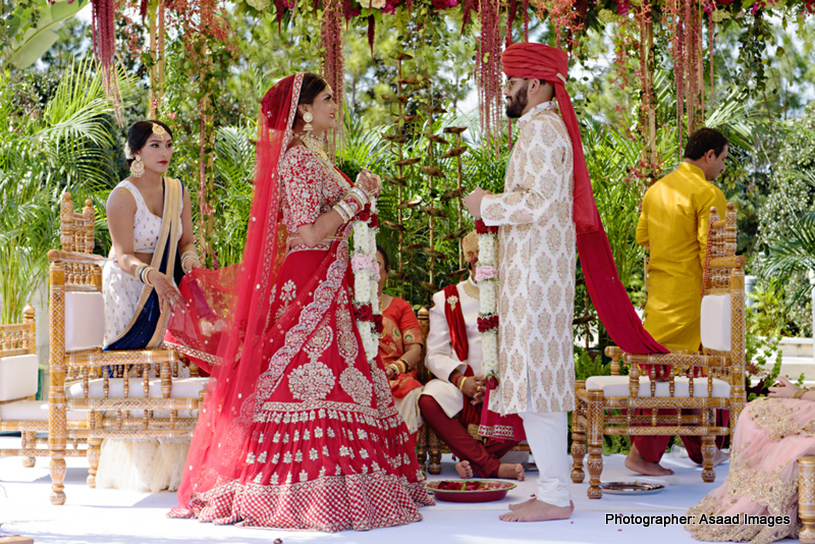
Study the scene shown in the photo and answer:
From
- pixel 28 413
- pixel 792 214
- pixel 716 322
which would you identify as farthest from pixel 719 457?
pixel 792 214

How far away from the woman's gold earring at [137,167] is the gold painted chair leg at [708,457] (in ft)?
10.7

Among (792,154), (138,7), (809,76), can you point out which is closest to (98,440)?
(138,7)

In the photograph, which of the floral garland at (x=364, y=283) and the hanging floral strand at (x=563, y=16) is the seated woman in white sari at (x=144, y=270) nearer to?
the floral garland at (x=364, y=283)

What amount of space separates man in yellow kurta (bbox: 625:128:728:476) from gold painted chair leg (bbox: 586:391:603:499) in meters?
0.63

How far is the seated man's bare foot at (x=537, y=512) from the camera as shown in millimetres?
3463

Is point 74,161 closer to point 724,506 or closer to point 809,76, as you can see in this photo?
point 724,506

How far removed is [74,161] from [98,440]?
4247 millimetres

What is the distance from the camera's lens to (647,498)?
13.2 feet

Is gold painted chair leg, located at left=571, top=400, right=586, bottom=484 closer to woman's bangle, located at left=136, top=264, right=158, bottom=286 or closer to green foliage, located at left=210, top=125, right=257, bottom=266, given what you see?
woman's bangle, located at left=136, top=264, right=158, bottom=286

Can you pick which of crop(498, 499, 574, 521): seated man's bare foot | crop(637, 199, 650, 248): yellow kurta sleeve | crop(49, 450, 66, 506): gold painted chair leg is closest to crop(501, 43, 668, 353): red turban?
crop(498, 499, 574, 521): seated man's bare foot

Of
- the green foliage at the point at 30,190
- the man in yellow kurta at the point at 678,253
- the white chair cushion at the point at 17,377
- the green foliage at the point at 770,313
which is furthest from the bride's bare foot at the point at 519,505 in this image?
the green foliage at the point at 770,313

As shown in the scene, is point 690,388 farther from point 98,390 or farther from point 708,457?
point 98,390

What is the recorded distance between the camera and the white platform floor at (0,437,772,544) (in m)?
3.20

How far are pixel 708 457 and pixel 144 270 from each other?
3052 mm
